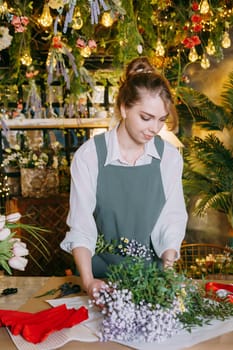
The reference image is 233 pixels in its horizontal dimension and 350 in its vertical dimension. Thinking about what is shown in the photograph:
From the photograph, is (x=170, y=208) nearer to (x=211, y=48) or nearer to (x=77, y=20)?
(x=77, y=20)

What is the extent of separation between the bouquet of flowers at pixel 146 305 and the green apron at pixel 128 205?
613mm

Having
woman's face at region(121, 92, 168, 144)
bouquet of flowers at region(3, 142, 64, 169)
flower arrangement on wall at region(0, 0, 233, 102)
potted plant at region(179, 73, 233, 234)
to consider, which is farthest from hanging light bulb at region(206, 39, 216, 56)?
woman's face at region(121, 92, 168, 144)

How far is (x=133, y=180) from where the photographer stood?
7.85ft

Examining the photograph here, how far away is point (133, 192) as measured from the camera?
94.3 inches

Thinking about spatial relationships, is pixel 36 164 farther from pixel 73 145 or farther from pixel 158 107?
pixel 158 107

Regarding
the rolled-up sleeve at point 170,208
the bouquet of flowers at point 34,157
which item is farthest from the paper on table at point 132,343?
the bouquet of flowers at point 34,157

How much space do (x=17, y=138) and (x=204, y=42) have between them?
2.28 metres

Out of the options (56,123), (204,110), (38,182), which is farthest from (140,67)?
(56,123)

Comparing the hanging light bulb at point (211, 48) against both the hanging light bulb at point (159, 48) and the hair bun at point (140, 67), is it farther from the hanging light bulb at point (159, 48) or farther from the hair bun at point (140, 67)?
the hair bun at point (140, 67)

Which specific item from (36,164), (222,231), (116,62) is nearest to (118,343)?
(116,62)

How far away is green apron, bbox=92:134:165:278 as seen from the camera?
2.37 meters

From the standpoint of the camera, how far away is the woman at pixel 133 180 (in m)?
2.23

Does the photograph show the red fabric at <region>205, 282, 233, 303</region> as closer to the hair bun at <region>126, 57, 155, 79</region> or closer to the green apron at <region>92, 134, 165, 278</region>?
the green apron at <region>92, 134, 165, 278</region>

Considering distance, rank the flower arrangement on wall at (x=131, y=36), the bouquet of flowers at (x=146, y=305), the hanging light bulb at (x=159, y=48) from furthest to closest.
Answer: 1. the hanging light bulb at (x=159, y=48)
2. the flower arrangement on wall at (x=131, y=36)
3. the bouquet of flowers at (x=146, y=305)
